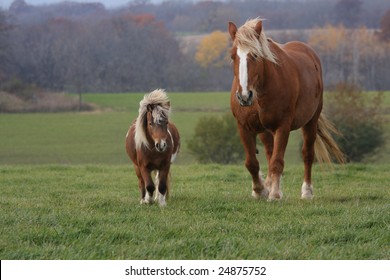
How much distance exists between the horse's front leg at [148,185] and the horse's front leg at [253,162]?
1.35 metres

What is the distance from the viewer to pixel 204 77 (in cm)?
6391

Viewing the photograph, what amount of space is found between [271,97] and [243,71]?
2.77 ft

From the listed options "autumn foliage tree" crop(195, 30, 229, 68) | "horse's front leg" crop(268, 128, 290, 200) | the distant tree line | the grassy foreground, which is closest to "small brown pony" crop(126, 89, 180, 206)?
the grassy foreground

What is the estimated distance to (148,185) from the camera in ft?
28.5

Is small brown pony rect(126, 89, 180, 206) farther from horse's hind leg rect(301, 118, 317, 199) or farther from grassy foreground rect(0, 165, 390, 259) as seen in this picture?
horse's hind leg rect(301, 118, 317, 199)

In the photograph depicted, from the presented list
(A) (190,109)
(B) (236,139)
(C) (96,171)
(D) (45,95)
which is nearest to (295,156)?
(B) (236,139)

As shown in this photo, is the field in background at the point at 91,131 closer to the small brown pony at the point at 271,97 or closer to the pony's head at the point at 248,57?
the small brown pony at the point at 271,97

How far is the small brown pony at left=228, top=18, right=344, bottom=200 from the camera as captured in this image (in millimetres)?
8352

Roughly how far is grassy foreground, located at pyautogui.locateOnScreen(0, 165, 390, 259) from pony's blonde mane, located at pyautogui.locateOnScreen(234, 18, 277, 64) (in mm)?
1740

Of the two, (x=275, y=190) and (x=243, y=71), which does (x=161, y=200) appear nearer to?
(x=275, y=190)

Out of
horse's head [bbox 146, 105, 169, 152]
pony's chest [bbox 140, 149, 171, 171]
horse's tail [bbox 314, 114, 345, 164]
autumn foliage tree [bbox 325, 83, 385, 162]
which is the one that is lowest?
autumn foliage tree [bbox 325, 83, 385, 162]

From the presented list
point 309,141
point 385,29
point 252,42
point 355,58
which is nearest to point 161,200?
point 252,42

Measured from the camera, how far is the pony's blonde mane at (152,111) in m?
8.55

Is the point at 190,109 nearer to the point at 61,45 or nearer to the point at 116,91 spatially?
the point at 116,91
